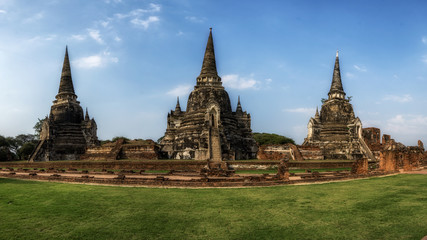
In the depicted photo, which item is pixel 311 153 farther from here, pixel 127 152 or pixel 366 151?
pixel 127 152

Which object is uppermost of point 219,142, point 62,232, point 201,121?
point 201,121

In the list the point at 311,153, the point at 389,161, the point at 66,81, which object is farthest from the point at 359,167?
the point at 66,81

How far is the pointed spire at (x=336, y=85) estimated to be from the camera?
121 feet

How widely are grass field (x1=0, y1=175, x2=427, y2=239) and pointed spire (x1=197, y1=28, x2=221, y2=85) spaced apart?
2312cm

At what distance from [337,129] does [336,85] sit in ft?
19.6

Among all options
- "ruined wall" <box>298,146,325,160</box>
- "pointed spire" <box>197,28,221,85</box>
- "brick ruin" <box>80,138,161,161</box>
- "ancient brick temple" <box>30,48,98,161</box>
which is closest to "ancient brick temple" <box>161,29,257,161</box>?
"pointed spire" <box>197,28,221,85</box>

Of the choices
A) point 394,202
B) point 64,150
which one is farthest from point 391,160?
point 64,150

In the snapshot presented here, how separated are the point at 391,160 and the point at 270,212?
553 inches

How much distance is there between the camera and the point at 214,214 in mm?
7156

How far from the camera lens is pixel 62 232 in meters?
5.92

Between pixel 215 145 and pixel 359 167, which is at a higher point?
pixel 215 145

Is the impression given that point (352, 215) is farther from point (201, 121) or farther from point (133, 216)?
point (201, 121)

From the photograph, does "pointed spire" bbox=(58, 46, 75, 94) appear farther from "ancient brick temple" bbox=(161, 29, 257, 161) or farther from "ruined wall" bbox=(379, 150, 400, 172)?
"ruined wall" bbox=(379, 150, 400, 172)

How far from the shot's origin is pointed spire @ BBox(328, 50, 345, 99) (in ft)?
121
